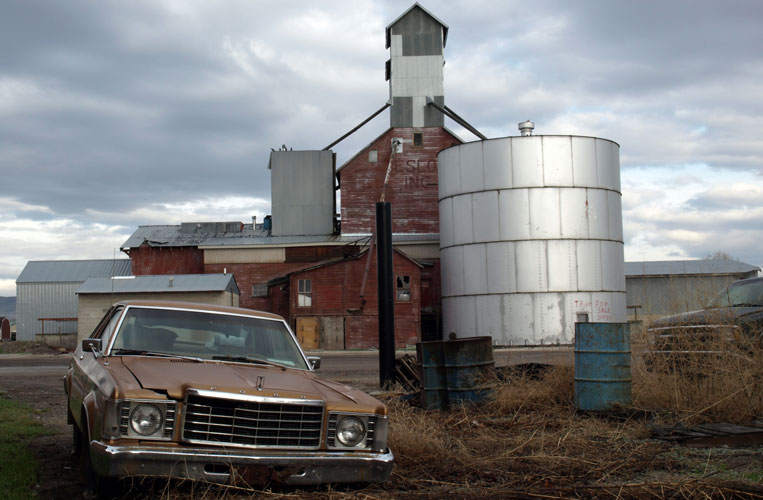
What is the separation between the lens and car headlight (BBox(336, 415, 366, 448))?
18.2 feet

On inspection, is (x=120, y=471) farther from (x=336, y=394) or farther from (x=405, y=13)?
(x=405, y=13)

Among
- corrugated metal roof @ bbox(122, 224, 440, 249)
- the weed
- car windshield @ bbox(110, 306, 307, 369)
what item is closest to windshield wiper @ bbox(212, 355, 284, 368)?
car windshield @ bbox(110, 306, 307, 369)

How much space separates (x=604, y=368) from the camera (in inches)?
399

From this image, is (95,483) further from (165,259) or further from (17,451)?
(165,259)

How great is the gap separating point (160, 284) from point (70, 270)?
1502cm

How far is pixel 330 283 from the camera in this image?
39406 millimetres

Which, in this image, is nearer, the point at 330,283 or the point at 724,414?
the point at 724,414

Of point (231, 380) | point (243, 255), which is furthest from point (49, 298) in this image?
point (231, 380)

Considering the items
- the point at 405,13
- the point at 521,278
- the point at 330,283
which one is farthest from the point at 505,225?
the point at 405,13

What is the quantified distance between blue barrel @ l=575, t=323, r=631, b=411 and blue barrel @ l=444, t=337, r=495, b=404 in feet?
4.63

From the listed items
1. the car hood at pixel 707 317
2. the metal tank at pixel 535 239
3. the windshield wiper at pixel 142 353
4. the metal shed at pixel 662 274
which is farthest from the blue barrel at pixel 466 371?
the metal shed at pixel 662 274

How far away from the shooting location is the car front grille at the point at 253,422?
514 centimetres

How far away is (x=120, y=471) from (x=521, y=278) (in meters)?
30.5

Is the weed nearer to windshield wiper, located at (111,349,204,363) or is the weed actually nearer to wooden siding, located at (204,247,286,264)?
windshield wiper, located at (111,349,204,363)
